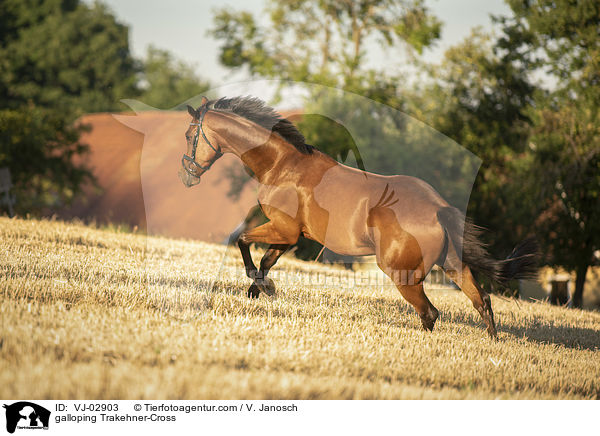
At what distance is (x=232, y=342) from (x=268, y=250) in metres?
1.95

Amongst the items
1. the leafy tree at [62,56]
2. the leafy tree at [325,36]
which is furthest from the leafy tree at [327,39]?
the leafy tree at [62,56]

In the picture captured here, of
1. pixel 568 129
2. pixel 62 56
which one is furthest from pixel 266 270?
pixel 62 56

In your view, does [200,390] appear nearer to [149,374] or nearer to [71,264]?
[149,374]

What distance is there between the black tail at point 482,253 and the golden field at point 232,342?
A: 76 centimetres

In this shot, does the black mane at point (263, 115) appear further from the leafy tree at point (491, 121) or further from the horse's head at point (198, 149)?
the leafy tree at point (491, 121)

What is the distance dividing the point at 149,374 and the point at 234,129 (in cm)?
306

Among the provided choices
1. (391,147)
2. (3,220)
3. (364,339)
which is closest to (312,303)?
(364,339)

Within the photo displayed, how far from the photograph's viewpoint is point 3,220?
9.55 meters

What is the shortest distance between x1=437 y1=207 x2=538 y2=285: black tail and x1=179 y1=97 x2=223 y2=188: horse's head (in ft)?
8.33

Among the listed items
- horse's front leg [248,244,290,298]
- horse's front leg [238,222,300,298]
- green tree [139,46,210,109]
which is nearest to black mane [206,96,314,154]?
horse's front leg [238,222,300,298]

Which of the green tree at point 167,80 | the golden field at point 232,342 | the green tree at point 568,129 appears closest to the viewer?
the golden field at point 232,342

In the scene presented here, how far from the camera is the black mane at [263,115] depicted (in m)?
5.79
